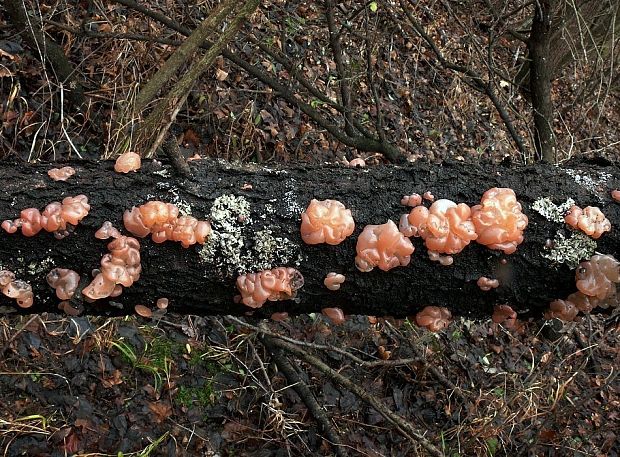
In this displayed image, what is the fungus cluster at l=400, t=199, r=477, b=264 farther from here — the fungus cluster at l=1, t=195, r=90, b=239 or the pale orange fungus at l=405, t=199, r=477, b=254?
the fungus cluster at l=1, t=195, r=90, b=239

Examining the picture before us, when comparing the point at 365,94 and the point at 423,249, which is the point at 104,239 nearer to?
the point at 423,249

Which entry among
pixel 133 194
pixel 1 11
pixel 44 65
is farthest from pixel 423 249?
pixel 1 11

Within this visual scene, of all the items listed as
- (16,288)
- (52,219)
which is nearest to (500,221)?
(52,219)

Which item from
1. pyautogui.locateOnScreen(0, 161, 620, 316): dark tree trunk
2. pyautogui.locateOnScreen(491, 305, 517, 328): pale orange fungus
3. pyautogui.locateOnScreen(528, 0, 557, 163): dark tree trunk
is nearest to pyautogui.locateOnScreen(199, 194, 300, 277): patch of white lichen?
pyautogui.locateOnScreen(0, 161, 620, 316): dark tree trunk

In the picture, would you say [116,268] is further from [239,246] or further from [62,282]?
[239,246]

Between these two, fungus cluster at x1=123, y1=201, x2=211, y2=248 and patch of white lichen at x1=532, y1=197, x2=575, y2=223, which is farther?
patch of white lichen at x1=532, y1=197, x2=575, y2=223

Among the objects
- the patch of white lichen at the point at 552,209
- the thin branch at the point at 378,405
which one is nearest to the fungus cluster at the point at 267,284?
the patch of white lichen at the point at 552,209
